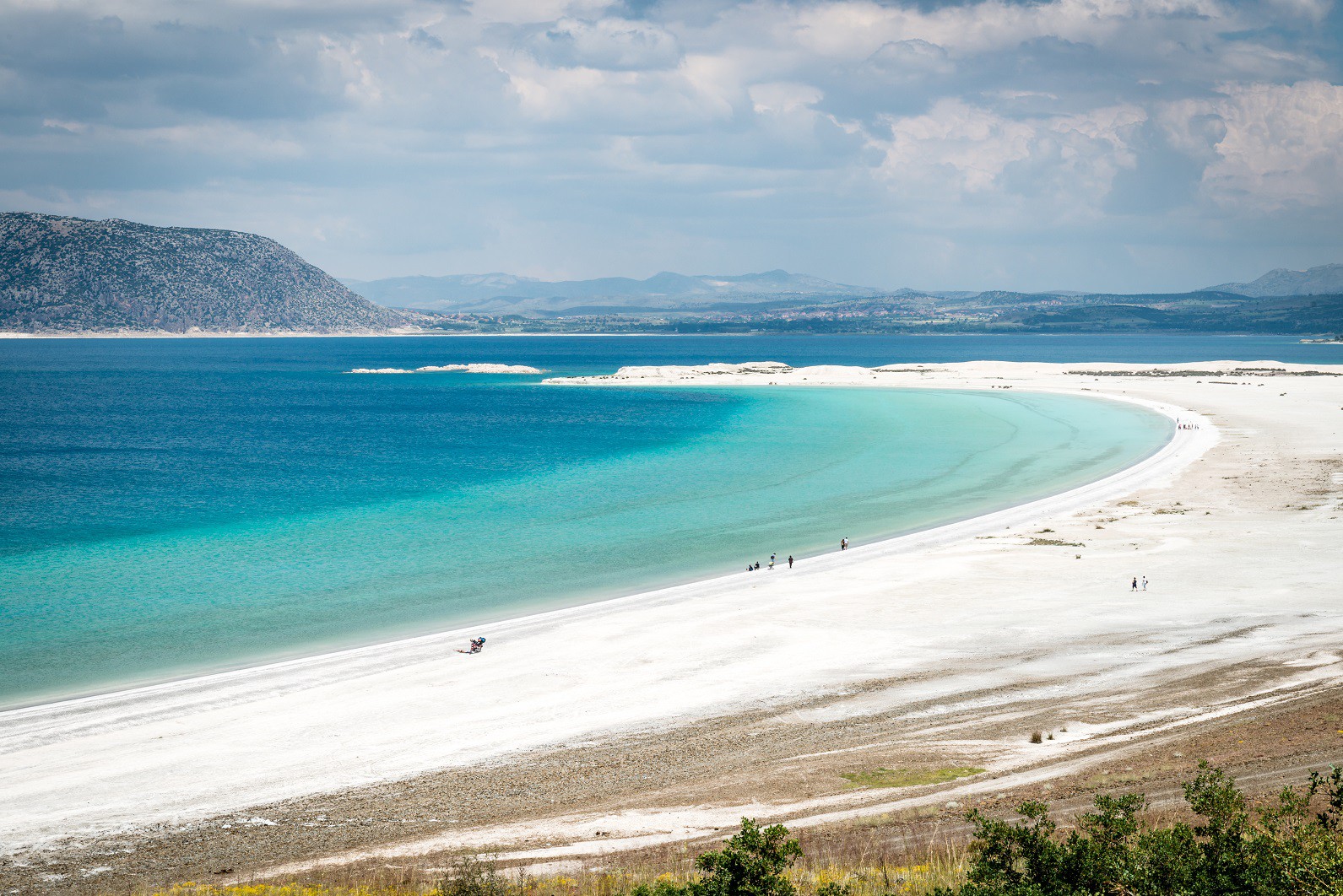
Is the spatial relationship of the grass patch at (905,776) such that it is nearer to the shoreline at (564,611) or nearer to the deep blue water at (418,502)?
the shoreline at (564,611)

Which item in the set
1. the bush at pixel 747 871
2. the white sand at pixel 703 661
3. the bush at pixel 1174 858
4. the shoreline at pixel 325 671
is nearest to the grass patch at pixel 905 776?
the bush at pixel 1174 858

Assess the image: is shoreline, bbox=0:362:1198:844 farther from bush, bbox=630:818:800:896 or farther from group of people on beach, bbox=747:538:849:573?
bush, bbox=630:818:800:896

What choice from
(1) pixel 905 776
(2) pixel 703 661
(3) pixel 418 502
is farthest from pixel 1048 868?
(3) pixel 418 502

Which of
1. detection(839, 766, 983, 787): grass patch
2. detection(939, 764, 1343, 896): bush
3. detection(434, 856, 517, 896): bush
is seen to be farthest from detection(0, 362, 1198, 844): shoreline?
detection(939, 764, 1343, 896): bush

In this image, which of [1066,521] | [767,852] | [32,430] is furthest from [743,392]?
[767,852]

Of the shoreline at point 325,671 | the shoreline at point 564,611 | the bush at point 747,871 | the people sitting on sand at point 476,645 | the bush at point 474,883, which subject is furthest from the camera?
the people sitting on sand at point 476,645

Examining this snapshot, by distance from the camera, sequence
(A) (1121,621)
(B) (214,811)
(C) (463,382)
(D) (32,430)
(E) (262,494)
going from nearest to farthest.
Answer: (B) (214,811) < (A) (1121,621) < (E) (262,494) < (D) (32,430) < (C) (463,382)

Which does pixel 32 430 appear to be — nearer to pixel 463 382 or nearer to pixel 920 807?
pixel 463 382
